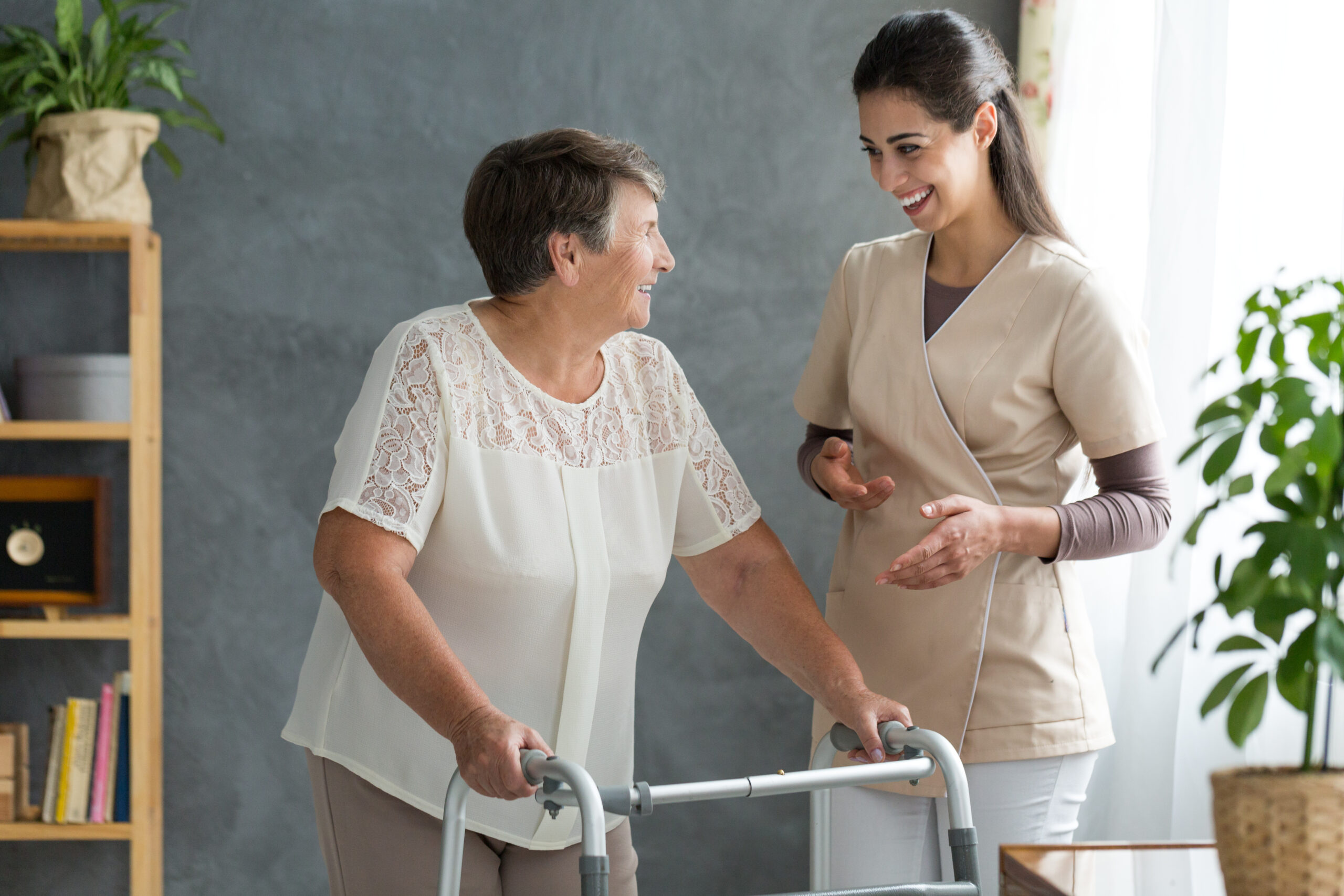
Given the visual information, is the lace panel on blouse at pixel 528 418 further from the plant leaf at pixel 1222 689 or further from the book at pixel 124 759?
the book at pixel 124 759

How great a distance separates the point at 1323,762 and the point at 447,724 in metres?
0.81

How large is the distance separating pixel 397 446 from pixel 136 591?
133 centimetres

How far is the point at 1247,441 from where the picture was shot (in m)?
1.65

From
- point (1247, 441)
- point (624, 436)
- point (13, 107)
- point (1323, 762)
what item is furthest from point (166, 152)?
Result: point (1323, 762)

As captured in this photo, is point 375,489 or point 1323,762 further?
point 375,489

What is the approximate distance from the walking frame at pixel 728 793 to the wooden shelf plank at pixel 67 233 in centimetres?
167

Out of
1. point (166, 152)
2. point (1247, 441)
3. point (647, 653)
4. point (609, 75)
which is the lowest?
point (647, 653)

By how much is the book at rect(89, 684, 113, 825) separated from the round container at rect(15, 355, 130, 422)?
21.9 inches

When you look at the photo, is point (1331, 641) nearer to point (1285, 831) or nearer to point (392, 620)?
point (1285, 831)

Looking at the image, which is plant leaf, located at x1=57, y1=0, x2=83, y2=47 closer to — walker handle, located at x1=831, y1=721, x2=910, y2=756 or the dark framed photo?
the dark framed photo

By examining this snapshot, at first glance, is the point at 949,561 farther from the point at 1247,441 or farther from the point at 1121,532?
the point at 1247,441

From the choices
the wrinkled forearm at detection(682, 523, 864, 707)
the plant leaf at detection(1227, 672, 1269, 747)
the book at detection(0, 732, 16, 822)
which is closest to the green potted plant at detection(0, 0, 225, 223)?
the book at detection(0, 732, 16, 822)

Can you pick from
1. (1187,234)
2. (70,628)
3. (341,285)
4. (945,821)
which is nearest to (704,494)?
(945,821)

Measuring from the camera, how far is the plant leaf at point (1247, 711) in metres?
1.05
